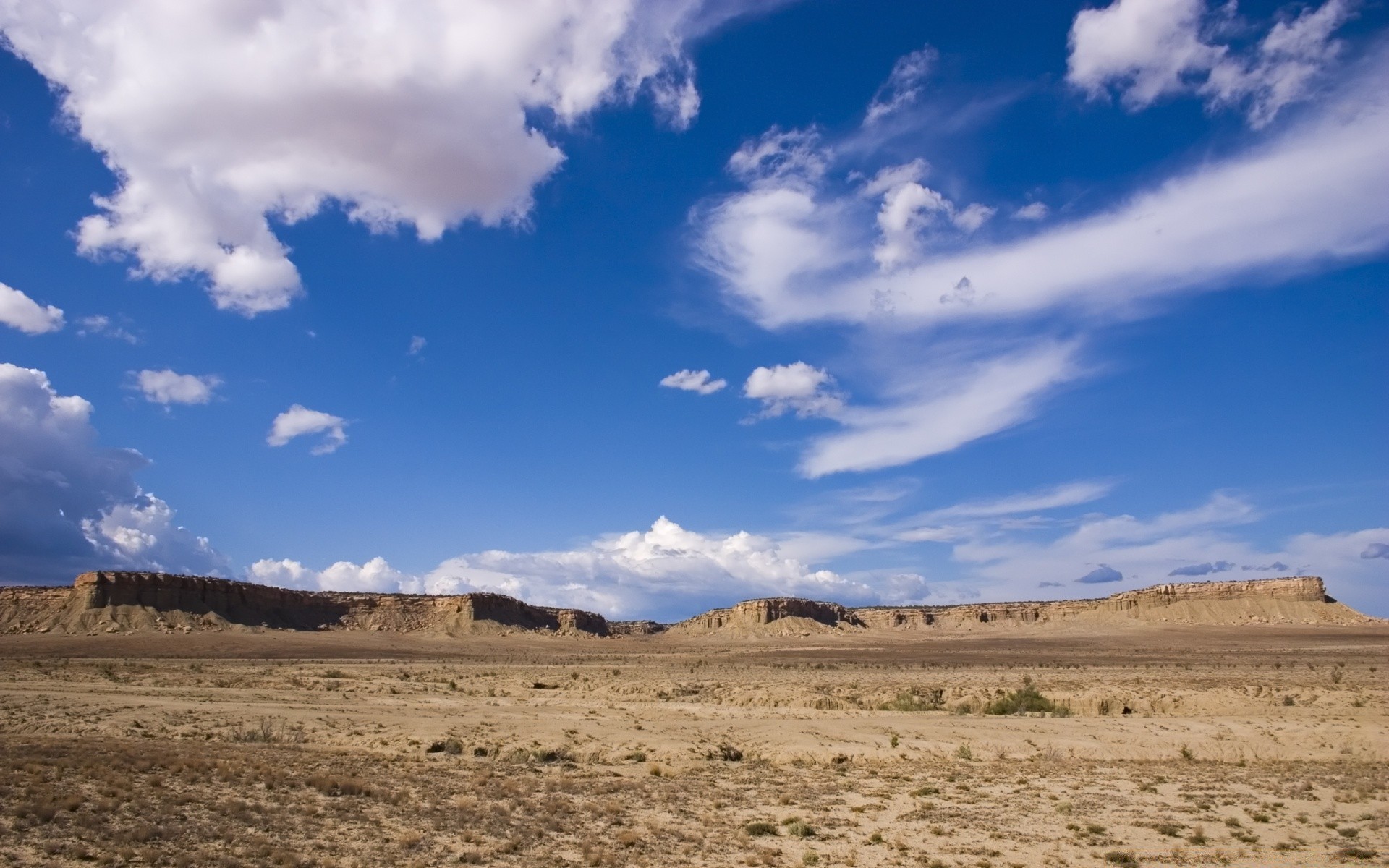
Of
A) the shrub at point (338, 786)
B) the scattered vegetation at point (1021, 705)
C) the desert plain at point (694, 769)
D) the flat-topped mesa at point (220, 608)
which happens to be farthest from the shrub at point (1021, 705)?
the flat-topped mesa at point (220, 608)

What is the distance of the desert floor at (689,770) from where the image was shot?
579 inches

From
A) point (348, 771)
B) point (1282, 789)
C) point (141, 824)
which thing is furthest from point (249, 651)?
point (1282, 789)

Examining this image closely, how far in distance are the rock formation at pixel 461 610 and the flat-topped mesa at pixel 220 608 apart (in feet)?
0.54

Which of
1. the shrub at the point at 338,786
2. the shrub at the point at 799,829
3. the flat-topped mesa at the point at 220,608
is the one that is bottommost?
the shrub at the point at 799,829

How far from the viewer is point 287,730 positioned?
29.2 m

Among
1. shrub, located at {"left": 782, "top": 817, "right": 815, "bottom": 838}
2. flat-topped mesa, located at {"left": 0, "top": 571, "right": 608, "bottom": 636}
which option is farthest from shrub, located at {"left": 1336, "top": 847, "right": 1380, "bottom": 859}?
flat-topped mesa, located at {"left": 0, "top": 571, "right": 608, "bottom": 636}

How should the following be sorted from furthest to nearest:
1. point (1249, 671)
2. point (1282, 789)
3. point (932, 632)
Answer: point (932, 632) < point (1249, 671) < point (1282, 789)

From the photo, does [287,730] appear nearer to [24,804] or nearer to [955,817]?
[24,804]

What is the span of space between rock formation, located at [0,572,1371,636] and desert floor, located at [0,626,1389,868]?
233ft

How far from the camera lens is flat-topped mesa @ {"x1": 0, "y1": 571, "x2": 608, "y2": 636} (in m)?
111

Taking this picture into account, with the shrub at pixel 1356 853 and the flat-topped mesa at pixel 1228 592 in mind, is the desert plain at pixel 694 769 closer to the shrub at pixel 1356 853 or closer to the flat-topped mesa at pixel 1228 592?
the shrub at pixel 1356 853

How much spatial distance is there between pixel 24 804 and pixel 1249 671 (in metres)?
60.5

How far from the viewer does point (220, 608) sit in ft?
403

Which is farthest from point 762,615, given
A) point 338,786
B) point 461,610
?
point 338,786
